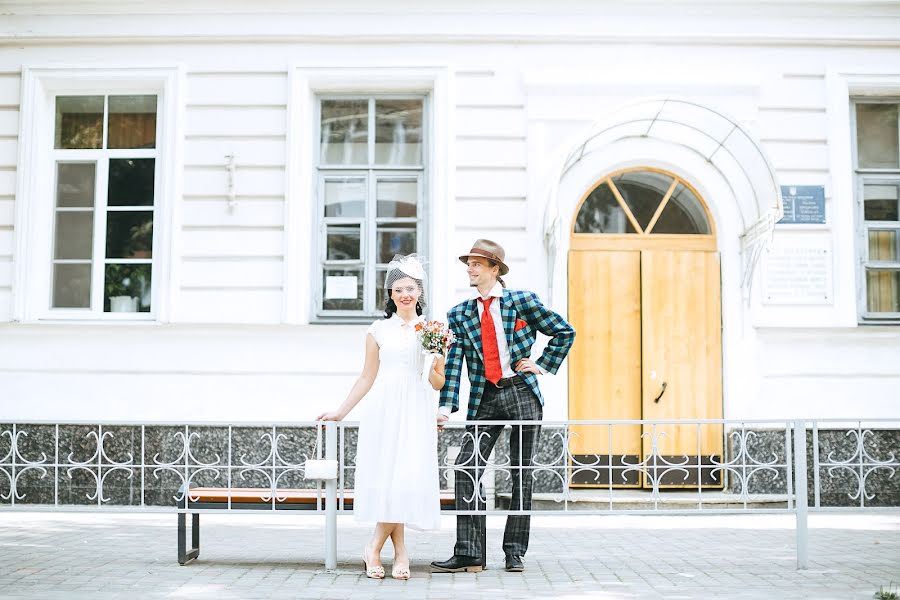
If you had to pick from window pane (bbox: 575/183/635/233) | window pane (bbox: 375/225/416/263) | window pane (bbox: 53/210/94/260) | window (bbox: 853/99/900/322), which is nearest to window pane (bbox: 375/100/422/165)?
window pane (bbox: 375/225/416/263)

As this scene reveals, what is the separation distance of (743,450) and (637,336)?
3572 millimetres

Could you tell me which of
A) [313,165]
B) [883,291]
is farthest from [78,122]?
[883,291]

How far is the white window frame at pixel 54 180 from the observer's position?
32.5 ft

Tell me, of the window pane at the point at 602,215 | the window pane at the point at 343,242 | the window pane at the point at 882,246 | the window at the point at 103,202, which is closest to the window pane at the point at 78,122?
the window at the point at 103,202

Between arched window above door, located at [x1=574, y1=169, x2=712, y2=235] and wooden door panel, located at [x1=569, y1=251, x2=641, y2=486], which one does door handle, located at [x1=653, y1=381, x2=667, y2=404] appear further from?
arched window above door, located at [x1=574, y1=169, x2=712, y2=235]

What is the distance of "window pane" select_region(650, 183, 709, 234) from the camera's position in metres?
10.2

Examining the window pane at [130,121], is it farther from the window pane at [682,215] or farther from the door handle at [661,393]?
the door handle at [661,393]

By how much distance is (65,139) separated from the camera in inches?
408

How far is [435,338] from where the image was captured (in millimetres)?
6000

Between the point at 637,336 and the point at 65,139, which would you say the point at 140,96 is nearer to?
the point at 65,139

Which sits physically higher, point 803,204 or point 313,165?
point 313,165

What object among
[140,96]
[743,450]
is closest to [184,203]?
[140,96]

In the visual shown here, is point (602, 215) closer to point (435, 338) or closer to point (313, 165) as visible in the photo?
point (313, 165)

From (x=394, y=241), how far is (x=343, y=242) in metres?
0.50
